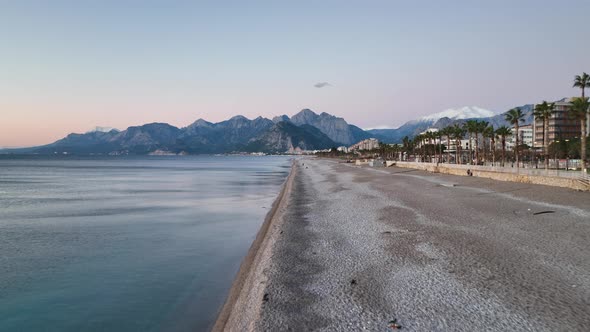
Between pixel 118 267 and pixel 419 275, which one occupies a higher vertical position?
pixel 419 275

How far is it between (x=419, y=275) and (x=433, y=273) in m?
0.41

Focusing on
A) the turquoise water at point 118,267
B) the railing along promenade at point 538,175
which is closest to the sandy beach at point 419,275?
the turquoise water at point 118,267

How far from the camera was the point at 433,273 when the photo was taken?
34.7ft

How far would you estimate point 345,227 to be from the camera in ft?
58.9

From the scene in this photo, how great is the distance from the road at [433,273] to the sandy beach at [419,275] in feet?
0.08

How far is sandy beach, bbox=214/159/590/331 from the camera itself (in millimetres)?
7812

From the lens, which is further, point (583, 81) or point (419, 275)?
point (583, 81)

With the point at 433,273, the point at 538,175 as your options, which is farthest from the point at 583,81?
the point at 433,273

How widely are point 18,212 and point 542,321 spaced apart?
30.5 metres

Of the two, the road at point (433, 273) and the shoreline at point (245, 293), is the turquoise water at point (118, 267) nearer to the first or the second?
the shoreline at point (245, 293)

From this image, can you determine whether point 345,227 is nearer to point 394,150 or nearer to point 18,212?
point 18,212

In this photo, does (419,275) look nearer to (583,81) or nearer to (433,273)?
(433,273)

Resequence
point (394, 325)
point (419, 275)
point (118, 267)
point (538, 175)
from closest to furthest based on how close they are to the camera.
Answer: point (394, 325) → point (419, 275) → point (118, 267) → point (538, 175)

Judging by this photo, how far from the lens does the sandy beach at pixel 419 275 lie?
7.81 metres
